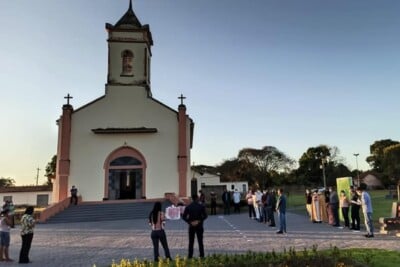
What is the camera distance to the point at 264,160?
240 ft

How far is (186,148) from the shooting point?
93.2ft

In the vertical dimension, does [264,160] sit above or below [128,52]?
below

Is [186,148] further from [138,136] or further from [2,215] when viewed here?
[2,215]

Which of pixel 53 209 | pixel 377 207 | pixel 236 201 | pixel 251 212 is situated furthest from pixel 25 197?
pixel 377 207

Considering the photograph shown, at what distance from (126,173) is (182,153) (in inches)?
182

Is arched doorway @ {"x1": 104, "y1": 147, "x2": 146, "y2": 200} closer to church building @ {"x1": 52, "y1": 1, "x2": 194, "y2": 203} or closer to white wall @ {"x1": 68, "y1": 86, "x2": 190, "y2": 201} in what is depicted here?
church building @ {"x1": 52, "y1": 1, "x2": 194, "y2": 203}

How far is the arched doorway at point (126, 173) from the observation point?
28.1 metres

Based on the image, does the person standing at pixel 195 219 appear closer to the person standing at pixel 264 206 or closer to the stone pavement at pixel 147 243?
the stone pavement at pixel 147 243

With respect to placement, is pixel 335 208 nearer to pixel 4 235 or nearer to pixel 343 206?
pixel 343 206

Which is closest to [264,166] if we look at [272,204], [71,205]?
[71,205]

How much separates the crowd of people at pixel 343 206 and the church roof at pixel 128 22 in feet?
69.5

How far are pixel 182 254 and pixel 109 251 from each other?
94.0 inches

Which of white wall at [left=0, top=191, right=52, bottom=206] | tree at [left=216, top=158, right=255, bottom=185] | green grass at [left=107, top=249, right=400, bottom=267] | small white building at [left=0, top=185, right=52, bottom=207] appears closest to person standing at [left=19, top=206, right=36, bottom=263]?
green grass at [left=107, top=249, right=400, bottom=267]

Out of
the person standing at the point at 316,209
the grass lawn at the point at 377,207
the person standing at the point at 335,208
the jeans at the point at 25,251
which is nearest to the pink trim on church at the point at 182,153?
the grass lawn at the point at 377,207
